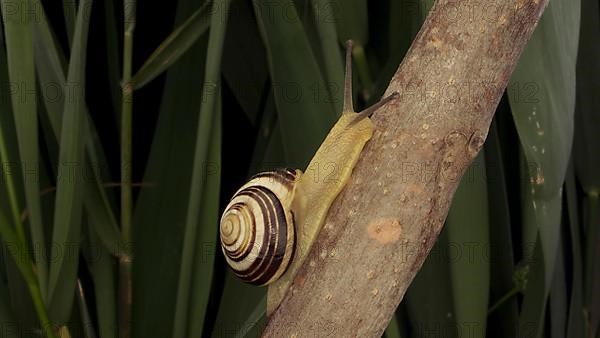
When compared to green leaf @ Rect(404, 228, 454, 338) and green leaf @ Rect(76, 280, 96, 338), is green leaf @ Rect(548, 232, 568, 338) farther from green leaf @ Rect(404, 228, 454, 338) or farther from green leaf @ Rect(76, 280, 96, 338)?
green leaf @ Rect(76, 280, 96, 338)

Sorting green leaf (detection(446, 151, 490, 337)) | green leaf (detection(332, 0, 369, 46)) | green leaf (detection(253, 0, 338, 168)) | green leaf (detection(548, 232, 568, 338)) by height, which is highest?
green leaf (detection(332, 0, 369, 46))

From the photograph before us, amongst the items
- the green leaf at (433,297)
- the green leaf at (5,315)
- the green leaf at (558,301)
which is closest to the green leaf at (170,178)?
the green leaf at (5,315)

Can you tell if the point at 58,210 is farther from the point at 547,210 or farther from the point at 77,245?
the point at 547,210

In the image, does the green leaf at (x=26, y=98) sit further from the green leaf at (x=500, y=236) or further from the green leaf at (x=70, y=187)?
the green leaf at (x=500, y=236)

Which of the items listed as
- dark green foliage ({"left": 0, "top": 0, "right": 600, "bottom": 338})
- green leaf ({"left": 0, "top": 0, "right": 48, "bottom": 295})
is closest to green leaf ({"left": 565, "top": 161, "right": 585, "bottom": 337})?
dark green foliage ({"left": 0, "top": 0, "right": 600, "bottom": 338})

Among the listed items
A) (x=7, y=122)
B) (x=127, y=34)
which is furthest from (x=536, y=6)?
(x=7, y=122)

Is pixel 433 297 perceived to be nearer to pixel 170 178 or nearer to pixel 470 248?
pixel 470 248

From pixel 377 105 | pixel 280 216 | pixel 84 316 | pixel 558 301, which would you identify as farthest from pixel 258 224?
pixel 558 301
